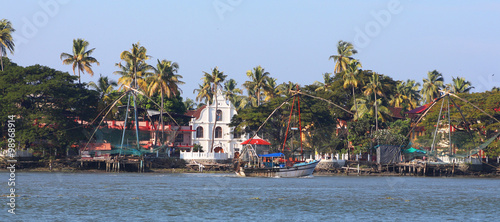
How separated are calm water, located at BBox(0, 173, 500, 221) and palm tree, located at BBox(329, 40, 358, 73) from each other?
193 ft

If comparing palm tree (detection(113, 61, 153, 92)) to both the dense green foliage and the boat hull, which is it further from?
the boat hull

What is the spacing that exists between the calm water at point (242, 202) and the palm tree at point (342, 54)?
58907 mm

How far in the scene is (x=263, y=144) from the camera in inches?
3809

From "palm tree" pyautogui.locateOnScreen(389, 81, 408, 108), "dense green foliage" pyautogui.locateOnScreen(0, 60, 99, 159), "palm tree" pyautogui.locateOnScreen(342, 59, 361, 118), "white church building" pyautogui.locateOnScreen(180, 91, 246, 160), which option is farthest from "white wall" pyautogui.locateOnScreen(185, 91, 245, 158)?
"palm tree" pyautogui.locateOnScreen(389, 81, 408, 108)

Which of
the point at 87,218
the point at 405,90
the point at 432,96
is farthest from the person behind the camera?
the point at 405,90

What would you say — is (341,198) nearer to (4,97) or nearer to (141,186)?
(141,186)

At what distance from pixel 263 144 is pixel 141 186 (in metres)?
35.5

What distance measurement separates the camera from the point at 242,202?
49875mm

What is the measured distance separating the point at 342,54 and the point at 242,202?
7883cm

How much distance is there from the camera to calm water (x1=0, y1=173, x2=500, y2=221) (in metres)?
41.7

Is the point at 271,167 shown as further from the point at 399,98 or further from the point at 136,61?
the point at 399,98

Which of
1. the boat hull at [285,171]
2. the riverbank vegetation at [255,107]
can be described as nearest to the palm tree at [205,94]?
Result: the riverbank vegetation at [255,107]

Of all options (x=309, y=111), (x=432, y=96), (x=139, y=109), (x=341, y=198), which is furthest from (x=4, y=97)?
(x=432, y=96)

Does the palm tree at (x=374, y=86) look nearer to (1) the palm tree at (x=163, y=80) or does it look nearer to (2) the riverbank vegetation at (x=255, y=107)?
(2) the riverbank vegetation at (x=255, y=107)
